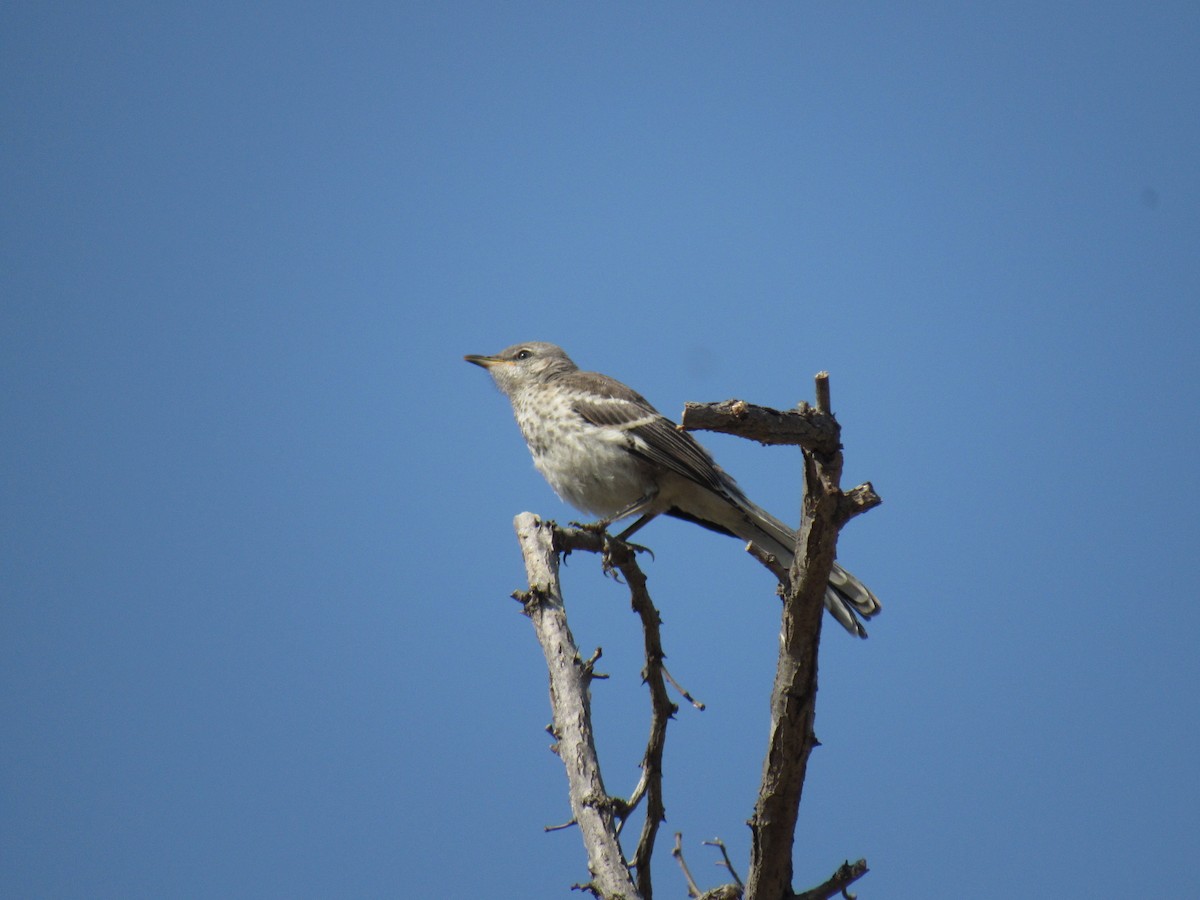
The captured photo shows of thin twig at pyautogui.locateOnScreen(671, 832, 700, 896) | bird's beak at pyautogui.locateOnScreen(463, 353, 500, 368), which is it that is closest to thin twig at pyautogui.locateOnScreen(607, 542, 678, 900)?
thin twig at pyautogui.locateOnScreen(671, 832, 700, 896)

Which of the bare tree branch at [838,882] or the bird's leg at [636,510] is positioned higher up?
the bird's leg at [636,510]

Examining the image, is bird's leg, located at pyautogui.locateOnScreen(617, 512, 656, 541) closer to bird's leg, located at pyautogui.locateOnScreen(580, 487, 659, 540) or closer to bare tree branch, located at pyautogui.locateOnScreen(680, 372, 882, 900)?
bird's leg, located at pyautogui.locateOnScreen(580, 487, 659, 540)

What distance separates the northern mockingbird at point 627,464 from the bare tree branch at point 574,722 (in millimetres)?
1925

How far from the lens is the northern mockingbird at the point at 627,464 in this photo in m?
6.28

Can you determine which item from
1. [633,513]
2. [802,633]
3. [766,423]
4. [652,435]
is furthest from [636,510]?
[766,423]

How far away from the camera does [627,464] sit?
639cm

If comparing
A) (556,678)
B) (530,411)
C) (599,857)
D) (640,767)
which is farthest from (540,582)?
(530,411)

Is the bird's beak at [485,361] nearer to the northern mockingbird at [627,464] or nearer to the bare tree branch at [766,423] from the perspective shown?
the northern mockingbird at [627,464]

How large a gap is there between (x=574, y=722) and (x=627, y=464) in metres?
3.03

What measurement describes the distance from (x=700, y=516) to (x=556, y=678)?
10.4 ft

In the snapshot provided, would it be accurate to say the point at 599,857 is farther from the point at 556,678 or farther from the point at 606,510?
the point at 606,510

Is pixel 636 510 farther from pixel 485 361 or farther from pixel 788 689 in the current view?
pixel 788 689

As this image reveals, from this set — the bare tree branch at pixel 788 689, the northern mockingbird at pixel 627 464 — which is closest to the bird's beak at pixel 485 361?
the northern mockingbird at pixel 627 464

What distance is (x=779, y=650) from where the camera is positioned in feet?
10.3
